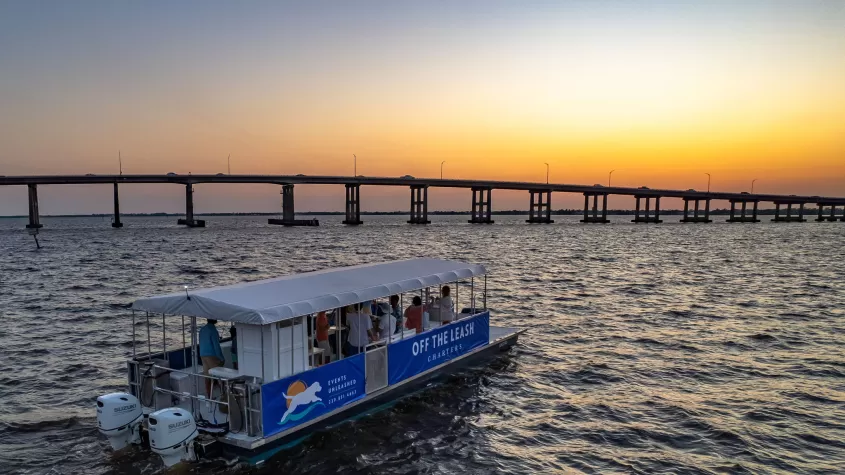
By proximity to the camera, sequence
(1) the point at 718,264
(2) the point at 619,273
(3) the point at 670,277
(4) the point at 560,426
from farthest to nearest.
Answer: (1) the point at 718,264 → (2) the point at 619,273 → (3) the point at 670,277 → (4) the point at 560,426

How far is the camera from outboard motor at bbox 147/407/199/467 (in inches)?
351

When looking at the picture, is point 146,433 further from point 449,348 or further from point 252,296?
point 449,348

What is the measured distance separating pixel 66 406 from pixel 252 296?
6.60m

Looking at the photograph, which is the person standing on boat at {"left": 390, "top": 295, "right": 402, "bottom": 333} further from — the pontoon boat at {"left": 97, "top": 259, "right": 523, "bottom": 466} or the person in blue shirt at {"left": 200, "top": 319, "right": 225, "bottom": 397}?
the person in blue shirt at {"left": 200, "top": 319, "right": 225, "bottom": 397}

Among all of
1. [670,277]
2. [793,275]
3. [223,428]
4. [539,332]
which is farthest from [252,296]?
[793,275]

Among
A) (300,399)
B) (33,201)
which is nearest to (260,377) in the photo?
(300,399)

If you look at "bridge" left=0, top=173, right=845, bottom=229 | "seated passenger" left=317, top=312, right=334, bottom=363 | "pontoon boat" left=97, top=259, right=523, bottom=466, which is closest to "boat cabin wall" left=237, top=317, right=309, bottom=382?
"pontoon boat" left=97, top=259, right=523, bottom=466

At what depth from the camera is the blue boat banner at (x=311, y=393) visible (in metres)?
9.55

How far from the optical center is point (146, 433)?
32.8ft

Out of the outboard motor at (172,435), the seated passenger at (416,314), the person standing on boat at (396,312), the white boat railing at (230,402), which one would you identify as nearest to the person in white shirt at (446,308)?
the seated passenger at (416,314)

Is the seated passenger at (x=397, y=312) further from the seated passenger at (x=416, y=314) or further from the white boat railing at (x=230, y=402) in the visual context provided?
the white boat railing at (x=230, y=402)

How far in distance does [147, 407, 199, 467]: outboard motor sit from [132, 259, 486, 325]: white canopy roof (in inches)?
65.6

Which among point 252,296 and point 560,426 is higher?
point 252,296

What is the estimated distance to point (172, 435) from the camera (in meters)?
8.95
